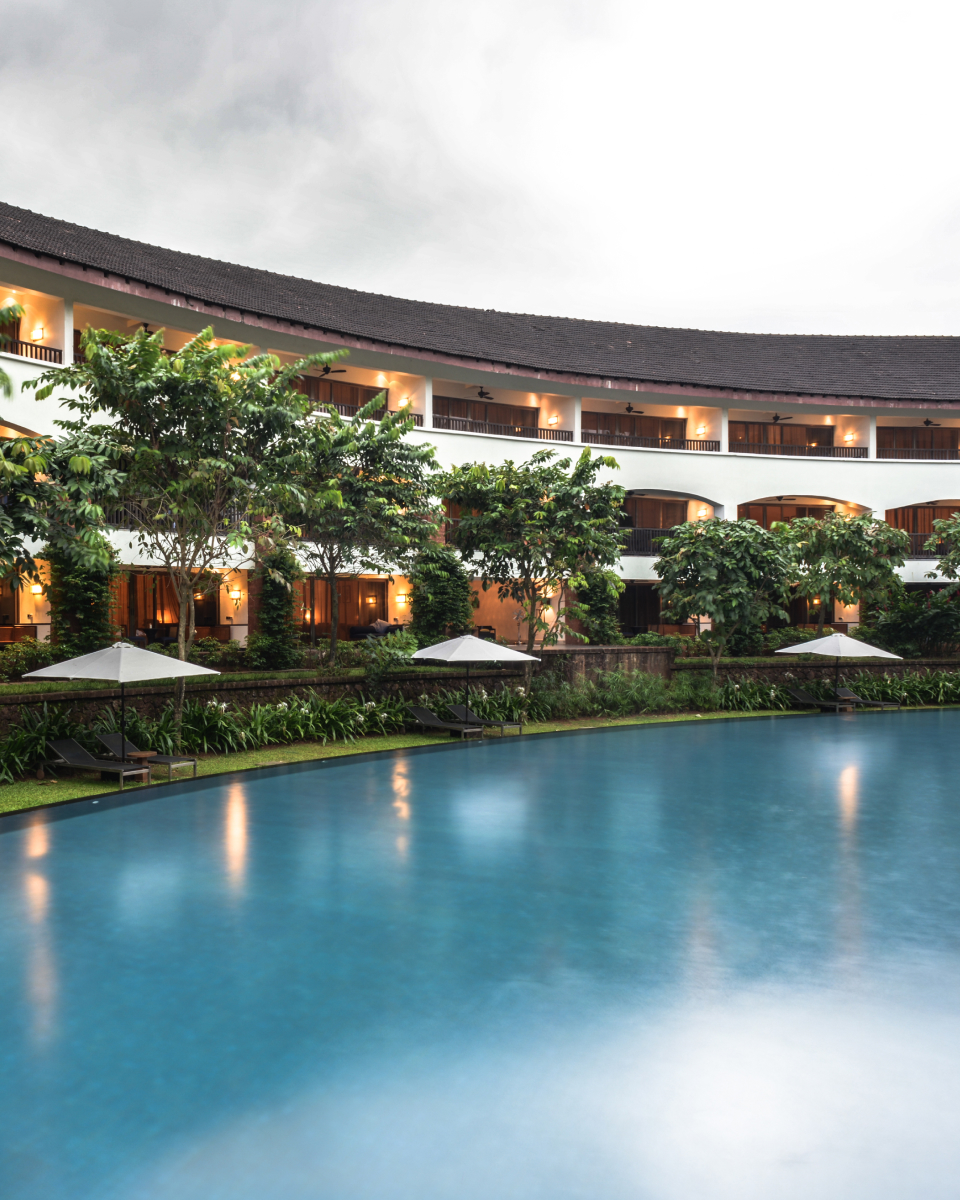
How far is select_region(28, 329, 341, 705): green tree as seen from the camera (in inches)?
487

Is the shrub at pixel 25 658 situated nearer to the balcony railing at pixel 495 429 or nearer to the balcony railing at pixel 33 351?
the balcony railing at pixel 33 351

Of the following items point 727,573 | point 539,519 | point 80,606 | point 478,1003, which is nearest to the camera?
point 478,1003

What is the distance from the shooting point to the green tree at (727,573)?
20.0 meters

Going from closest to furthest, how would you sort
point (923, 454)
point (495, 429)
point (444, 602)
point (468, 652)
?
point (468, 652)
point (444, 602)
point (495, 429)
point (923, 454)

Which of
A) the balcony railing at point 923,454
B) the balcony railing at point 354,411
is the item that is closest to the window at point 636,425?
the balcony railing at point 354,411

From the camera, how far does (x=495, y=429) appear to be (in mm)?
28406

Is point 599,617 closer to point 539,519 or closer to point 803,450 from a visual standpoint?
point 539,519

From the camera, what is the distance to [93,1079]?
433cm

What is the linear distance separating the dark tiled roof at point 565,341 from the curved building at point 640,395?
10 centimetres

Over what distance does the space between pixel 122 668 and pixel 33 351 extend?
41.4 feet

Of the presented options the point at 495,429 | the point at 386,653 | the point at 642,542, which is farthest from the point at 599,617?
the point at 386,653

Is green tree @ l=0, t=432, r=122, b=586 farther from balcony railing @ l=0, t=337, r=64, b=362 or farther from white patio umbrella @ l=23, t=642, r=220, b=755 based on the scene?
balcony railing @ l=0, t=337, r=64, b=362

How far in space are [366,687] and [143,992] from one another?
11.4 m

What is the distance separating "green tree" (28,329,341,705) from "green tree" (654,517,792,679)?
32.6 feet
